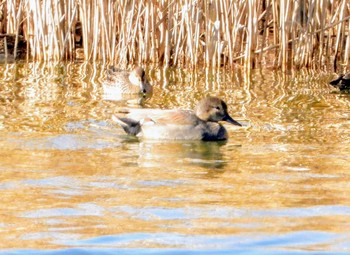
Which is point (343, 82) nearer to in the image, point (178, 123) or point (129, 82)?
point (129, 82)

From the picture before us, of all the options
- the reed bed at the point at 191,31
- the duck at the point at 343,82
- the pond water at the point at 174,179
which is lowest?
the pond water at the point at 174,179

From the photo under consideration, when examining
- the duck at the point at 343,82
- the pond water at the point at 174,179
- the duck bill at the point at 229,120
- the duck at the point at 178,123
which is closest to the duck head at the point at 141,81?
the pond water at the point at 174,179

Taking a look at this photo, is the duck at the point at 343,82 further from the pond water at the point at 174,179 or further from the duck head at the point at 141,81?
the duck head at the point at 141,81

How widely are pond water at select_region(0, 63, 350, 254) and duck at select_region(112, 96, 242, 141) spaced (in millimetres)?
115

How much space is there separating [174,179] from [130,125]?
226 cm

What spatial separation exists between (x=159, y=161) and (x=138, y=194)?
140 cm

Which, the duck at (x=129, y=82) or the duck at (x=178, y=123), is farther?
the duck at (x=129, y=82)

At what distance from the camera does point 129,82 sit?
13211 millimetres

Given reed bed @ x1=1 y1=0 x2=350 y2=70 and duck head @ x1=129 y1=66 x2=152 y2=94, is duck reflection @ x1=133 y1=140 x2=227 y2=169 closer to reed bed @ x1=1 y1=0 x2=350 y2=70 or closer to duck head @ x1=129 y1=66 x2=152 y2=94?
duck head @ x1=129 y1=66 x2=152 y2=94

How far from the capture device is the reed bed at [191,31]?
560 inches

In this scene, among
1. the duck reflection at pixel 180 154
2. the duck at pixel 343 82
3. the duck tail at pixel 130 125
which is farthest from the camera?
the duck at pixel 343 82

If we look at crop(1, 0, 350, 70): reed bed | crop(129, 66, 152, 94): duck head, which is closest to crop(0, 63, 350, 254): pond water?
crop(129, 66, 152, 94): duck head

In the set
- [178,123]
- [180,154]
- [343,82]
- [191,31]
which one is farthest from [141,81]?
[180,154]

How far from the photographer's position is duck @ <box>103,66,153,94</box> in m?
12.9
